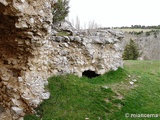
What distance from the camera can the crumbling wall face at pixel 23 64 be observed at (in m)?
6.97

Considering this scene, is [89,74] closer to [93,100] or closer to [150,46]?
[93,100]

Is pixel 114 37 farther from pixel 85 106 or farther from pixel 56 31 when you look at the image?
pixel 85 106

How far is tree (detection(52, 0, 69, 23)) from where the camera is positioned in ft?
36.8

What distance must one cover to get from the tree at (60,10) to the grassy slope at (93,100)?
11.6 ft

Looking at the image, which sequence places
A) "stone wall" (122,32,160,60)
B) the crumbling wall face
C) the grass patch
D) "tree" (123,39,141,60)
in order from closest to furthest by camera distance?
the crumbling wall face → the grass patch → "tree" (123,39,141,60) → "stone wall" (122,32,160,60)

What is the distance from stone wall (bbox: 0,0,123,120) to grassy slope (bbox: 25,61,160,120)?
1.39 ft

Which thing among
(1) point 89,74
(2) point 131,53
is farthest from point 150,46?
(1) point 89,74

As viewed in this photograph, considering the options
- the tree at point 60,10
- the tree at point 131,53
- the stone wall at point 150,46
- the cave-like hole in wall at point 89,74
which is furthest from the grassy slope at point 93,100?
the stone wall at point 150,46

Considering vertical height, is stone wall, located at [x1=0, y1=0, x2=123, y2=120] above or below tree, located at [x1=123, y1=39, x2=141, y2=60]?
above

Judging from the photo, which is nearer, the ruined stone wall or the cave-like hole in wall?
the ruined stone wall

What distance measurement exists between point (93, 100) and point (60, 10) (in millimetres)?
5601

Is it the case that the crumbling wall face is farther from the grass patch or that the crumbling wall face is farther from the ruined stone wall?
the grass patch

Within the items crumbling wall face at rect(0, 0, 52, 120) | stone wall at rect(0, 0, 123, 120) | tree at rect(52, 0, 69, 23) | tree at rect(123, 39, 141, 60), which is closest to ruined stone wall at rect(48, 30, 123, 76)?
stone wall at rect(0, 0, 123, 120)

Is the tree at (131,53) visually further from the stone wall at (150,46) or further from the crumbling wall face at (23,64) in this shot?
the crumbling wall face at (23,64)
